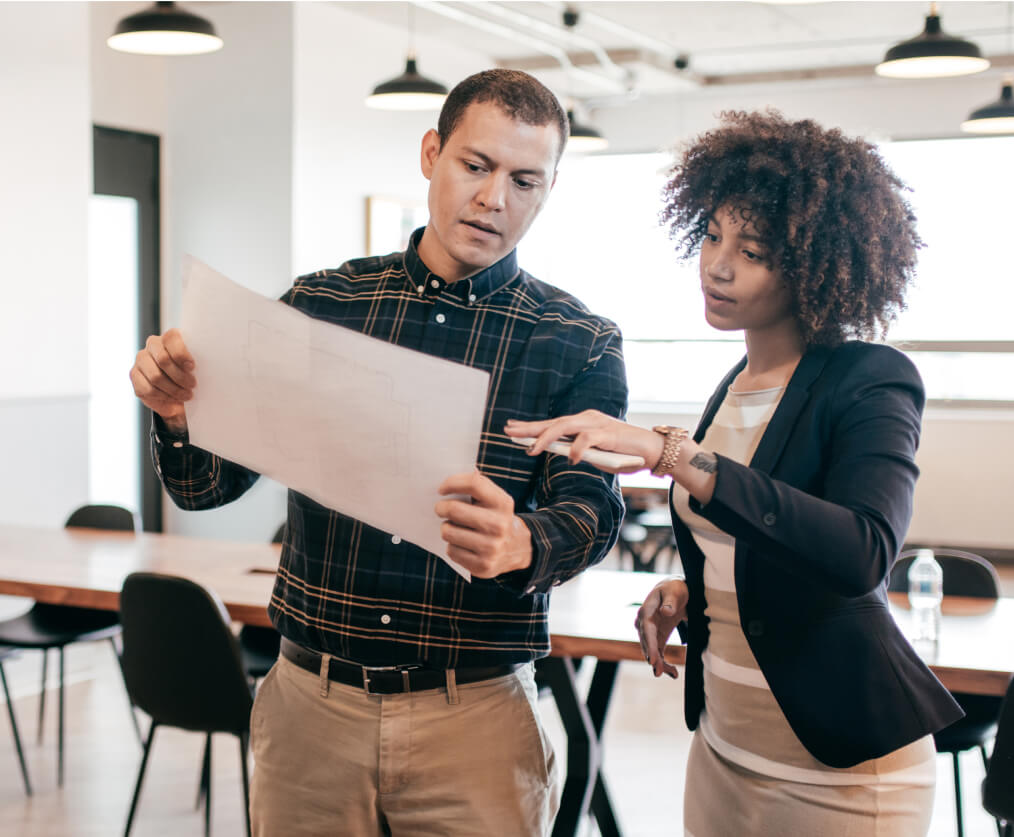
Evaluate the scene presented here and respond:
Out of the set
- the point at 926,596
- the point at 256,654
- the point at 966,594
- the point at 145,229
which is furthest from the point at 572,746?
the point at 145,229

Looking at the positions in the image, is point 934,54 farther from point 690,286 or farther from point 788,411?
point 788,411

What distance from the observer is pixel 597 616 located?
276cm

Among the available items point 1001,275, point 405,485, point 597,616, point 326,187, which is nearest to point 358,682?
point 405,485

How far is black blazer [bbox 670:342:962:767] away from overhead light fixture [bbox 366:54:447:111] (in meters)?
3.72

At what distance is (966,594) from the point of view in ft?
10.3

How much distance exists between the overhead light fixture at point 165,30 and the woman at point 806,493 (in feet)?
9.17

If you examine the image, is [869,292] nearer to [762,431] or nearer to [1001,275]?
[762,431]

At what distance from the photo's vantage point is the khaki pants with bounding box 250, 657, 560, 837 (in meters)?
1.35

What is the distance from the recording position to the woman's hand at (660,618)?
1604 millimetres

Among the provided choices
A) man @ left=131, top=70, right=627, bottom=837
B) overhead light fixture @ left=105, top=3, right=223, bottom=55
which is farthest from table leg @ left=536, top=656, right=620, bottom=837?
overhead light fixture @ left=105, top=3, right=223, bottom=55

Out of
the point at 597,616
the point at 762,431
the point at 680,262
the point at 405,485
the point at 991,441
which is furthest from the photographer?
the point at 991,441

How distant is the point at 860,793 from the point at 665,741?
291cm

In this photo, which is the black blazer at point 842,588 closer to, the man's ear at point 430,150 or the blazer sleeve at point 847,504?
the blazer sleeve at point 847,504

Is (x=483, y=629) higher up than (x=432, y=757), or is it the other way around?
(x=483, y=629)
